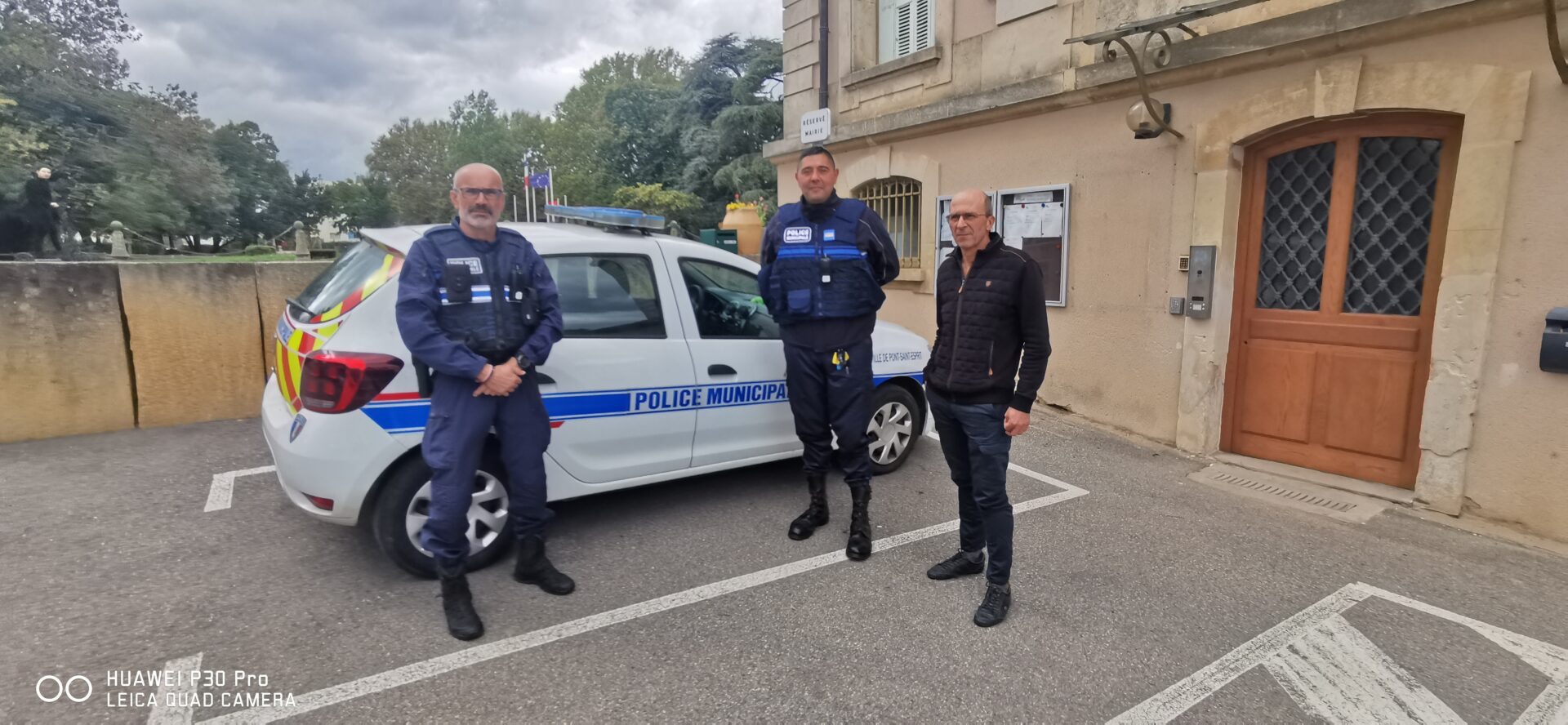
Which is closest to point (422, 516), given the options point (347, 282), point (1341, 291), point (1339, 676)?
point (347, 282)

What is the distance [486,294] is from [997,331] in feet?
6.34

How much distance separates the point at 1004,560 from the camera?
9.64 feet

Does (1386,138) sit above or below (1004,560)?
above

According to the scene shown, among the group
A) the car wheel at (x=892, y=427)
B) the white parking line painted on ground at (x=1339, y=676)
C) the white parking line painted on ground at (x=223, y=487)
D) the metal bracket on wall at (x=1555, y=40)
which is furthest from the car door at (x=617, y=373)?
the metal bracket on wall at (x=1555, y=40)

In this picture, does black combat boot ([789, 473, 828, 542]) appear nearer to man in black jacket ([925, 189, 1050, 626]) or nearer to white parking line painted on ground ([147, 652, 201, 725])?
man in black jacket ([925, 189, 1050, 626])

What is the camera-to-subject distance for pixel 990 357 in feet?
9.37

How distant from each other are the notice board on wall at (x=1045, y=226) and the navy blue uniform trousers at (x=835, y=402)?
9.95 ft

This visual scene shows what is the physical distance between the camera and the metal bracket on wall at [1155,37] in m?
4.37

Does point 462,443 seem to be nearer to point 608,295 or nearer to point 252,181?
point 608,295

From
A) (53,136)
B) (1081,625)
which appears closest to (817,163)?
(1081,625)

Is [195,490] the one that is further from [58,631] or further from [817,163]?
Result: [817,163]

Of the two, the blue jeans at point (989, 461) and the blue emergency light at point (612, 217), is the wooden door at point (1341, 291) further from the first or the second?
the blue emergency light at point (612, 217)

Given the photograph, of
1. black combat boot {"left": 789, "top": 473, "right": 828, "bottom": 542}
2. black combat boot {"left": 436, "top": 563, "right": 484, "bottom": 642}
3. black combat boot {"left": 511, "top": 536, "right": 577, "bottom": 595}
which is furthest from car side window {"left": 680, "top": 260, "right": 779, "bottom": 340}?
black combat boot {"left": 436, "top": 563, "right": 484, "bottom": 642}

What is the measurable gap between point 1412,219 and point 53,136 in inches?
1333
